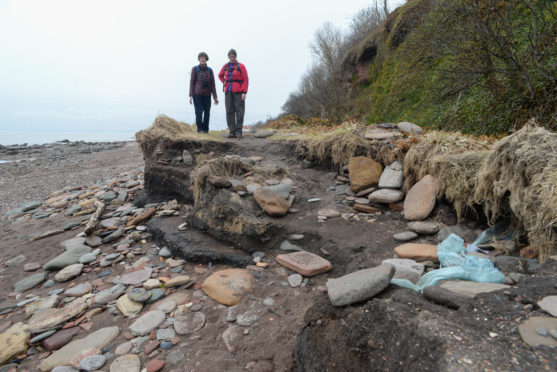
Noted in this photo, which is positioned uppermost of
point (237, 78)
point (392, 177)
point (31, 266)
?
point (237, 78)

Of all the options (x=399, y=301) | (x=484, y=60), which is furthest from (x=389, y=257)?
(x=484, y=60)

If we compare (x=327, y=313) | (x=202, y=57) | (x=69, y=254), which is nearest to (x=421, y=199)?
(x=327, y=313)

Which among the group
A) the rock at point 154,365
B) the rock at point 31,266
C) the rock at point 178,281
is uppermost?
the rock at point 178,281

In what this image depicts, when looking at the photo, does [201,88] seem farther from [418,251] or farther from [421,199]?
[418,251]

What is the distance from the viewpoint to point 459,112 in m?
5.20

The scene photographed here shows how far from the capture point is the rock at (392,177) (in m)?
3.92

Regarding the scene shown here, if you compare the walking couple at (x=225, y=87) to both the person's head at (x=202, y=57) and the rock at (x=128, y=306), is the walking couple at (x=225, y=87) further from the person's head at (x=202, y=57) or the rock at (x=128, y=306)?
the rock at (x=128, y=306)

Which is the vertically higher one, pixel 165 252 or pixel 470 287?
pixel 470 287

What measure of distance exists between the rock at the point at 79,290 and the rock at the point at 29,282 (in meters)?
0.64

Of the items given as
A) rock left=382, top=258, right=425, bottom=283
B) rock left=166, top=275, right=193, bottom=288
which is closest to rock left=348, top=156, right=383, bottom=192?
rock left=382, top=258, right=425, bottom=283

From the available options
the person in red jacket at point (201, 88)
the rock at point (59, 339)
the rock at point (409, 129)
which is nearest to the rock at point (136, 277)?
the rock at point (59, 339)

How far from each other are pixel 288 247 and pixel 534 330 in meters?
2.46

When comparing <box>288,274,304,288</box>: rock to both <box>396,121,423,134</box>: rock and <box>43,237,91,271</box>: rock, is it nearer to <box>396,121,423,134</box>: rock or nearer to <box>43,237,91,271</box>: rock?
<box>396,121,423,134</box>: rock

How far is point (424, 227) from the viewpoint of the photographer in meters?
3.16
